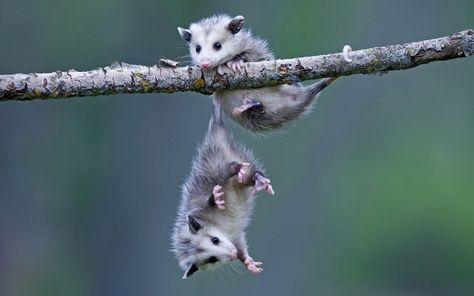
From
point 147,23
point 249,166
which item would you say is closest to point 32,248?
point 147,23

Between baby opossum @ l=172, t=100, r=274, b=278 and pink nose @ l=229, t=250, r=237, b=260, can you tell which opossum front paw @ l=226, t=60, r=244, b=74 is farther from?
pink nose @ l=229, t=250, r=237, b=260

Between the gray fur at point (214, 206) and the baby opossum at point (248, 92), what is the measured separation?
12 cm

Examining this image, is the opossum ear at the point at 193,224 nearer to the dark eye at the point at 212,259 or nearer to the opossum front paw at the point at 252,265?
the dark eye at the point at 212,259

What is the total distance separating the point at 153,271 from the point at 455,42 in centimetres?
609

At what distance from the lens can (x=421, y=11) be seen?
10477mm

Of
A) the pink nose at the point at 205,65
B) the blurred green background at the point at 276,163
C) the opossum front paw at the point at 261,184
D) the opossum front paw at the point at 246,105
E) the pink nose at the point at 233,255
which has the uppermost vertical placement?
the blurred green background at the point at 276,163

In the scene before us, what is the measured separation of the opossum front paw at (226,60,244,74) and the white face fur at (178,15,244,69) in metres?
0.04

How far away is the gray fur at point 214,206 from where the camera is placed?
→ 4.46 metres

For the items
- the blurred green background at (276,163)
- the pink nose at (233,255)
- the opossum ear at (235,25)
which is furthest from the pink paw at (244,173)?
the blurred green background at (276,163)

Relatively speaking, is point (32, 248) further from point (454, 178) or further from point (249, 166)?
point (249, 166)

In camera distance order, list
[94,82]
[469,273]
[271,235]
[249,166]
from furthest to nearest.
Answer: [469,273]
[271,235]
[249,166]
[94,82]

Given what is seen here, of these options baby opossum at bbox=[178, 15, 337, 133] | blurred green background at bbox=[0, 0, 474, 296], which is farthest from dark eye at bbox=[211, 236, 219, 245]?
blurred green background at bbox=[0, 0, 474, 296]

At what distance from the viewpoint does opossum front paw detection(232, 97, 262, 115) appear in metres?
4.27

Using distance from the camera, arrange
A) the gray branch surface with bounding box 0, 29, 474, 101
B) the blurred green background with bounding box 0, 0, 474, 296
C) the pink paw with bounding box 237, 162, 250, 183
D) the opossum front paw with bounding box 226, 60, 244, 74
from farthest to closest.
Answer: the blurred green background with bounding box 0, 0, 474, 296 < the pink paw with bounding box 237, 162, 250, 183 < the opossum front paw with bounding box 226, 60, 244, 74 < the gray branch surface with bounding box 0, 29, 474, 101
